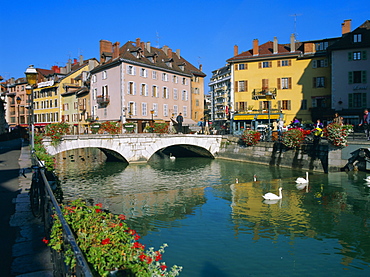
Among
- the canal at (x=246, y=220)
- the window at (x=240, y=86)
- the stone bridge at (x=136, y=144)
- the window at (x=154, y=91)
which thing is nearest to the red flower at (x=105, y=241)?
the canal at (x=246, y=220)

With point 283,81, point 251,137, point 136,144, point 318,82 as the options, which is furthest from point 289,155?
point 283,81

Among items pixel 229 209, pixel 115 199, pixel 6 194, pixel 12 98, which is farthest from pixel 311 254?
pixel 12 98

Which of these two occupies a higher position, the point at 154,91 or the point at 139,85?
the point at 139,85

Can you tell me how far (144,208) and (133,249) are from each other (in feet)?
33.8

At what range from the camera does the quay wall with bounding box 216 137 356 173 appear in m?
22.4

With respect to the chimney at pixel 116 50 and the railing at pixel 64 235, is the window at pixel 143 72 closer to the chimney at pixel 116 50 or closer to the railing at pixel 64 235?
the chimney at pixel 116 50

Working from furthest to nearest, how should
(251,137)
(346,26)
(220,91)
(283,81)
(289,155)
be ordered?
(220,91) → (283,81) → (346,26) → (251,137) → (289,155)

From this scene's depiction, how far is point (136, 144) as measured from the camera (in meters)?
30.7

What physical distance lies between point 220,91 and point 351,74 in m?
58.2

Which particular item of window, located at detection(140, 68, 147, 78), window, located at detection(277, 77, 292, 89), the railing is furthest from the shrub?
the railing

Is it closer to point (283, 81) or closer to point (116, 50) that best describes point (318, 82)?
point (283, 81)

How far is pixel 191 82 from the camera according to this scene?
55531mm

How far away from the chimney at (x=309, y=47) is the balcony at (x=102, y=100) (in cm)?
2748

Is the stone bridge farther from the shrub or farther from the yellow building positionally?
the yellow building
